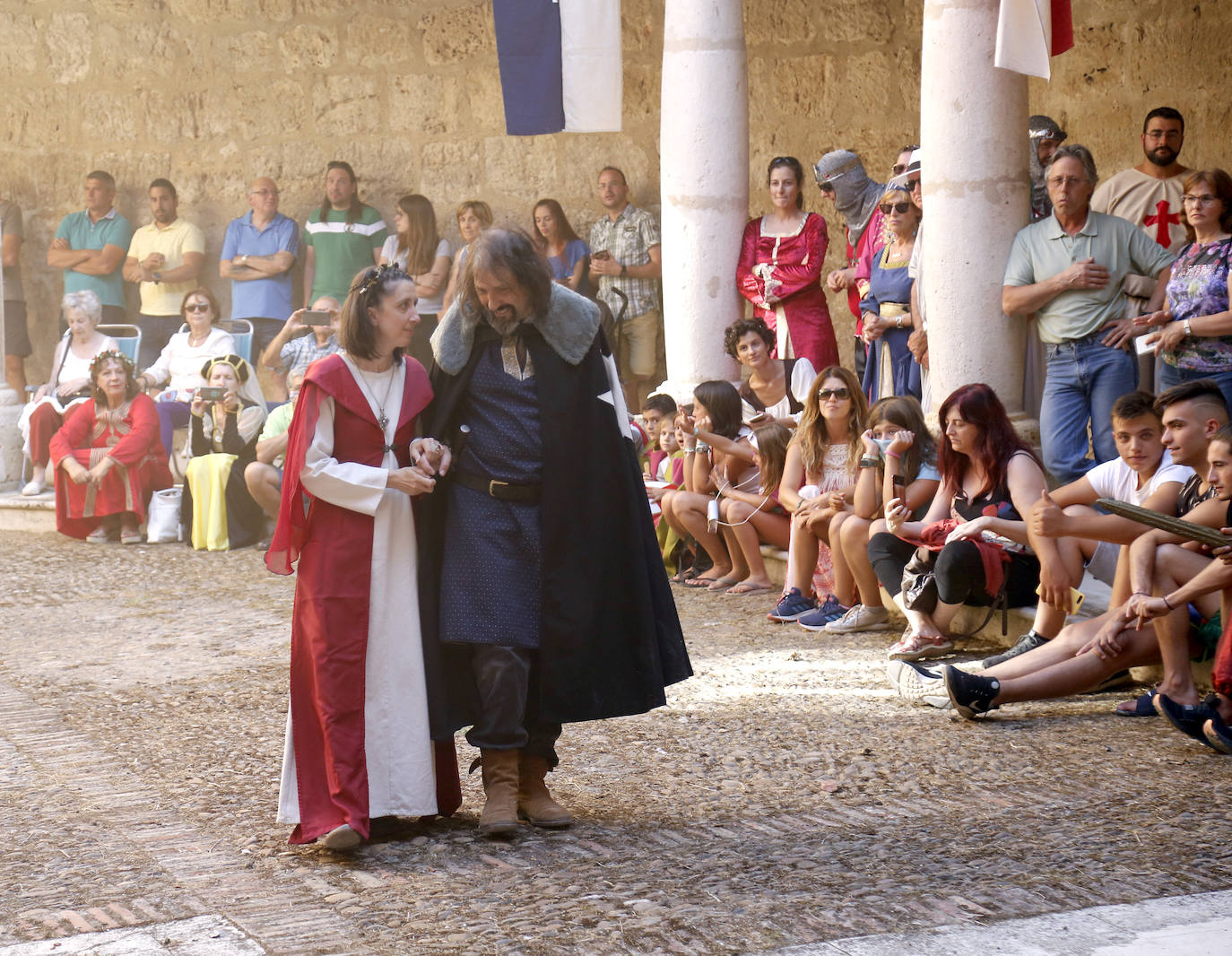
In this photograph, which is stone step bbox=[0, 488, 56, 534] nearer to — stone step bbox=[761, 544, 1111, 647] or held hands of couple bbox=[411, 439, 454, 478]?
stone step bbox=[761, 544, 1111, 647]

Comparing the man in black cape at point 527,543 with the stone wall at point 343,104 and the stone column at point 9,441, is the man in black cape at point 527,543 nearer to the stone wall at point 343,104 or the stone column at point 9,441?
the stone wall at point 343,104

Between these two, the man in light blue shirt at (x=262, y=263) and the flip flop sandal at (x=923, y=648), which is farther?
the man in light blue shirt at (x=262, y=263)

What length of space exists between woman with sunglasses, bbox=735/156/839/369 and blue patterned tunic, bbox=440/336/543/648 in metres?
4.73

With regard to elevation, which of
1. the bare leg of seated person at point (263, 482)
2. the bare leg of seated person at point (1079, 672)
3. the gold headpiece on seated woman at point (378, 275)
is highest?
the gold headpiece on seated woman at point (378, 275)

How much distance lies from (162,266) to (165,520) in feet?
10.1

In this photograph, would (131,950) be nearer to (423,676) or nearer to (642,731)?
(423,676)

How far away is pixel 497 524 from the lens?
13.9 feet

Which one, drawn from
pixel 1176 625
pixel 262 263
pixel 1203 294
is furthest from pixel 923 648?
pixel 262 263

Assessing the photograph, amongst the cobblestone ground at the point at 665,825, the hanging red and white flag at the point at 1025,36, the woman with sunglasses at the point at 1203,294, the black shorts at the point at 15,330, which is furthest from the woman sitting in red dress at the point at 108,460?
the woman with sunglasses at the point at 1203,294

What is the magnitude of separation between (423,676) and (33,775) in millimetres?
1553

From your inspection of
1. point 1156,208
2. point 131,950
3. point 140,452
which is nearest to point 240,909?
point 131,950

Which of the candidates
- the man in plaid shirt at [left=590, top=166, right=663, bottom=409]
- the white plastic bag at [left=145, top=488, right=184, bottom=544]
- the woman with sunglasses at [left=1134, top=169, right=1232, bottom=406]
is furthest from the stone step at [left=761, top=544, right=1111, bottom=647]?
the white plastic bag at [left=145, top=488, right=184, bottom=544]

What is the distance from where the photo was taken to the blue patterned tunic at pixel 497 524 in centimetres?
415

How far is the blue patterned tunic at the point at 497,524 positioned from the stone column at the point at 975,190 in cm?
339
